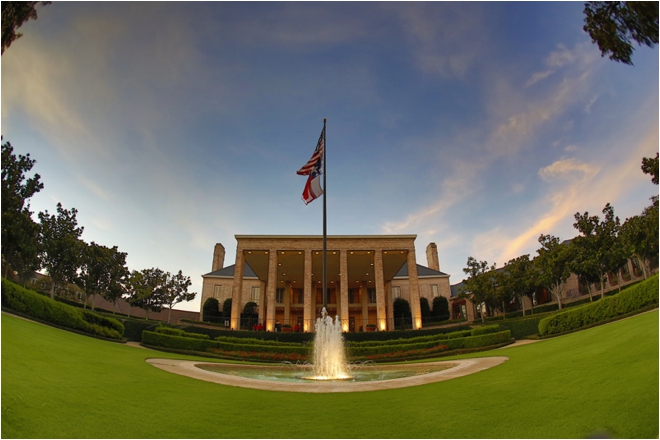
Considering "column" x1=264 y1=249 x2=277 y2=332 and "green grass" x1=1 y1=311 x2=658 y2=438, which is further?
"column" x1=264 y1=249 x2=277 y2=332

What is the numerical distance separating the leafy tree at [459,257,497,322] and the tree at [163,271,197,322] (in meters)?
34.2

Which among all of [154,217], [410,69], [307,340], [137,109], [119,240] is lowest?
[307,340]

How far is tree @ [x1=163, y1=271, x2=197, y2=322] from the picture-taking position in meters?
42.1

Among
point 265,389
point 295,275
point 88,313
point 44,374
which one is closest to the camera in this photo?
point 44,374

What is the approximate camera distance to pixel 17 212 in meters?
8.30

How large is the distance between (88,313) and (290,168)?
17.8m

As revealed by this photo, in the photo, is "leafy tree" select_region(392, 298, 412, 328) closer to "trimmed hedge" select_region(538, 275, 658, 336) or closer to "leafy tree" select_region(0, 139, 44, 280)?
"trimmed hedge" select_region(538, 275, 658, 336)

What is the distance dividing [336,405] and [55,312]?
41.5 feet

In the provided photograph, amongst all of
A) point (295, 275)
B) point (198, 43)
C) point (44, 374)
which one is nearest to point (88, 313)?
point (44, 374)

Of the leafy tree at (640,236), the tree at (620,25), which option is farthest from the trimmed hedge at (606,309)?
the tree at (620,25)

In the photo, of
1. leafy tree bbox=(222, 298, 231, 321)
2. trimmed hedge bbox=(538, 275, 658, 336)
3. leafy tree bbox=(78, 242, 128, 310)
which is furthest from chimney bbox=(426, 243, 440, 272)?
leafy tree bbox=(78, 242, 128, 310)

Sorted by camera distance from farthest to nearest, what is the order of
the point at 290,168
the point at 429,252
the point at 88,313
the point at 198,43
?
1. the point at 429,252
2. the point at 290,168
3. the point at 88,313
4. the point at 198,43

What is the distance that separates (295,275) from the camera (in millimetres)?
48281

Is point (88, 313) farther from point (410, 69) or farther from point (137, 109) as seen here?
point (410, 69)
